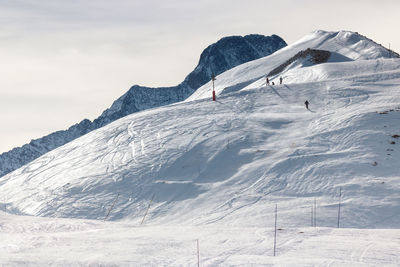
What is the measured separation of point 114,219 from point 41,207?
16.8 ft

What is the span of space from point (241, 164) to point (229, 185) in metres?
2.60

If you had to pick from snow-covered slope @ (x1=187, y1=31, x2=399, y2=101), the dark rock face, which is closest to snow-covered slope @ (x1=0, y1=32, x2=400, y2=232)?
snow-covered slope @ (x1=187, y1=31, x2=399, y2=101)

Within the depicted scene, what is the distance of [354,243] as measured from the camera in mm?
8461

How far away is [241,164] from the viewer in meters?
25.5

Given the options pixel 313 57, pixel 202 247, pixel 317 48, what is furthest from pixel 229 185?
pixel 317 48

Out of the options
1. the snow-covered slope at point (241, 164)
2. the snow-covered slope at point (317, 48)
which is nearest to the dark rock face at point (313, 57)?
the snow-covered slope at point (317, 48)

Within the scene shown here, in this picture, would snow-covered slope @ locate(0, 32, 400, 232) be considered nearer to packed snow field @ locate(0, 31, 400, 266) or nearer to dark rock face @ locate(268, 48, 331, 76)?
packed snow field @ locate(0, 31, 400, 266)

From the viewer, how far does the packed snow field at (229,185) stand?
28.0 ft

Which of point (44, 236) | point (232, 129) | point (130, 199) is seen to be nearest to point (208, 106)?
point (232, 129)

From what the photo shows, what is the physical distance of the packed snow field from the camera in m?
8.52

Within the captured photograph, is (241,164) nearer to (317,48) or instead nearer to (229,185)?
(229,185)

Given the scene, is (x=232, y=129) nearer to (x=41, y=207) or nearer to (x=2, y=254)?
(x=41, y=207)

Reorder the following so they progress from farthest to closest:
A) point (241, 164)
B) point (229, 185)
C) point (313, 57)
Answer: point (313, 57), point (241, 164), point (229, 185)

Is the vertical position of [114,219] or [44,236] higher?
[44,236]
